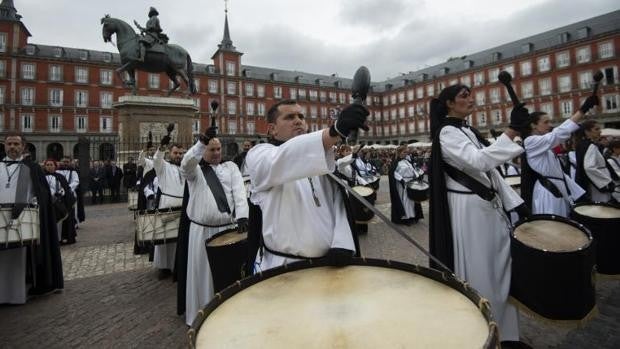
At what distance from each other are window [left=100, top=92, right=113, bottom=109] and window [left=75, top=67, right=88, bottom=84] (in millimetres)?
2881

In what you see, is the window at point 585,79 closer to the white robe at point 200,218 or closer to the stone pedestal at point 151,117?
the stone pedestal at point 151,117

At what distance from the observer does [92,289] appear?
5379 millimetres

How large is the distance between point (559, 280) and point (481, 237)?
0.71 meters

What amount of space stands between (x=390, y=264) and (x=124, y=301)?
4.59 m

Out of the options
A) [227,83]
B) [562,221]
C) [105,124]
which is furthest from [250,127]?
[562,221]

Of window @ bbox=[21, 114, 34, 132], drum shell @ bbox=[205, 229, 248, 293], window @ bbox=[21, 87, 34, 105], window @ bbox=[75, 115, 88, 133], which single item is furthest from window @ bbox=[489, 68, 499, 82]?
window @ bbox=[21, 114, 34, 132]

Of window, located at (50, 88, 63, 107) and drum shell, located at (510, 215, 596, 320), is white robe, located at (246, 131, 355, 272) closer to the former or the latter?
drum shell, located at (510, 215, 596, 320)

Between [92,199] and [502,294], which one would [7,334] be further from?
[92,199]

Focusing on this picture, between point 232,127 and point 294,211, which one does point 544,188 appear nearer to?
point 294,211

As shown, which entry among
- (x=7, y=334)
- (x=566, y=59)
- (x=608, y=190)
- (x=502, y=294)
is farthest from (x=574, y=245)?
(x=566, y=59)

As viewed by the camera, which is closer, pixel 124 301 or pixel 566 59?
pixel 124 301

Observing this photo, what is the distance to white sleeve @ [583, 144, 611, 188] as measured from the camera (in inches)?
223

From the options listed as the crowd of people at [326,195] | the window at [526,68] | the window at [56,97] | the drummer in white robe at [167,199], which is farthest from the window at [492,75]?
the window at [56,97]

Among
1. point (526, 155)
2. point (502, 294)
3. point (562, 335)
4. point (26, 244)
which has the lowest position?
point (562, 335)
